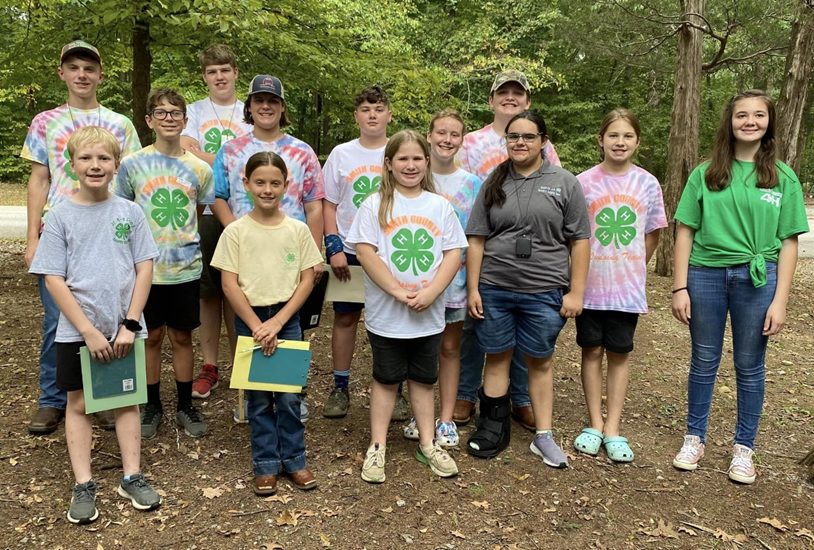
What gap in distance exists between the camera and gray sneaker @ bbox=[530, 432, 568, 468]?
3.68 meters

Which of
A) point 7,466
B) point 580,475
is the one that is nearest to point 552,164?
point 580,475

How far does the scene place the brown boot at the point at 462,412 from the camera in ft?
13.9

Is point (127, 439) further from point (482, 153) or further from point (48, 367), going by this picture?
point (482, 153)

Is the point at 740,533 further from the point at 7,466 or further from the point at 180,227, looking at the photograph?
the point at 7,466

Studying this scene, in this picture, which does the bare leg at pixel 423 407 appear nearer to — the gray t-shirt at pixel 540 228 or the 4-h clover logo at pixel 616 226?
the gray t-shirt at pixel 540 228

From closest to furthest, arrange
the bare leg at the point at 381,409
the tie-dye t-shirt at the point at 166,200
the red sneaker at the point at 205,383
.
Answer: the bare leg at the point at 381,409 → the tie-dye t-shirt at the point at 166,200 → the red sneaker at the point at 205,383

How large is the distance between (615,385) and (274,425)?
7.08ft

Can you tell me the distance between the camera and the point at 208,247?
4.37 m

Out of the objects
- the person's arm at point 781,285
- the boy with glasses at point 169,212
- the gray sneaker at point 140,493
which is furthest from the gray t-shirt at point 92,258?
the person's arm at point 781,285

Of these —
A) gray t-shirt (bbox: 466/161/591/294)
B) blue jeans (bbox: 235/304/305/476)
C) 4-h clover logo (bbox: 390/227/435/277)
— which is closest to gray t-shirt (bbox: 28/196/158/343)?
blue jeans (bbox: 235/304/305/476)

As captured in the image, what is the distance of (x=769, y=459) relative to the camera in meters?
3.94

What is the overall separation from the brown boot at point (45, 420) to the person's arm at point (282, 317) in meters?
1.74

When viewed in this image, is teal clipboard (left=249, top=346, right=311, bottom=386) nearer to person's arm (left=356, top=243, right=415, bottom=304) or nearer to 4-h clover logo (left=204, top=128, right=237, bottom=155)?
person's arm (left=356, top=243, right=415, bottom=304)

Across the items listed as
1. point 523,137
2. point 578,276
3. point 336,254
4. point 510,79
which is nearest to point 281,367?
point 336,254
